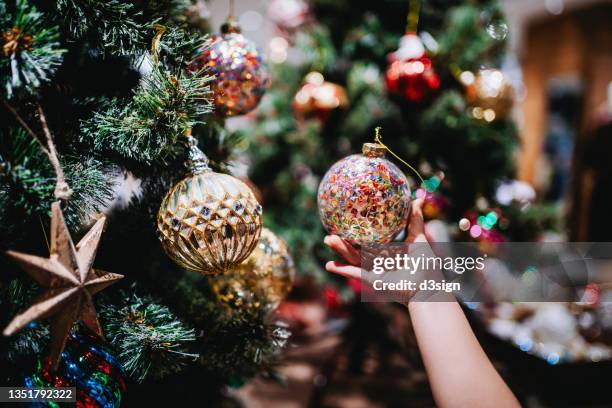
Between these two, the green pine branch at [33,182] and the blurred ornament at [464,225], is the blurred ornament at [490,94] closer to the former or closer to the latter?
the blurred ornament at [464,225]

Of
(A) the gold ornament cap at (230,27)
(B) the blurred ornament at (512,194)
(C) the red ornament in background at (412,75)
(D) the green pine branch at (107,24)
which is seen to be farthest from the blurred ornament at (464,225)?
(D) the green pine branch at (107,24)

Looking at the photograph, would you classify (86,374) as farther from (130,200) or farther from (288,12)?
(288,12)

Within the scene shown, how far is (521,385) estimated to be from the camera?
1.12m

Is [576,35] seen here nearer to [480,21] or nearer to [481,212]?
[480,21]

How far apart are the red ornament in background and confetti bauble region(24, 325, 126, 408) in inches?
31.6

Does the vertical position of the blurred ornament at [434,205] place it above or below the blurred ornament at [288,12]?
below

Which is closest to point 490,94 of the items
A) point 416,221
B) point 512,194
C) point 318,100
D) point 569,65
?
point 512,194

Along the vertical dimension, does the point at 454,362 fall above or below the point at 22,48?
below

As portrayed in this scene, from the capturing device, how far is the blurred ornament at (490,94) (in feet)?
3.45

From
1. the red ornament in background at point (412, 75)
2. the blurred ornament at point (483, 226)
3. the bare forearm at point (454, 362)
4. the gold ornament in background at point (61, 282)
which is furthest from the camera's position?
the blurred ornament at point (483, 226)

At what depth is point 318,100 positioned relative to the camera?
1190mm

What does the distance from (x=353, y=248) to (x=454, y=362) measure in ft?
0.64

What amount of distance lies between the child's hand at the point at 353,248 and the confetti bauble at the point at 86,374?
30cm

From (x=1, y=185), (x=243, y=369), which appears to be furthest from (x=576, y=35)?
(x=1, y=185)
